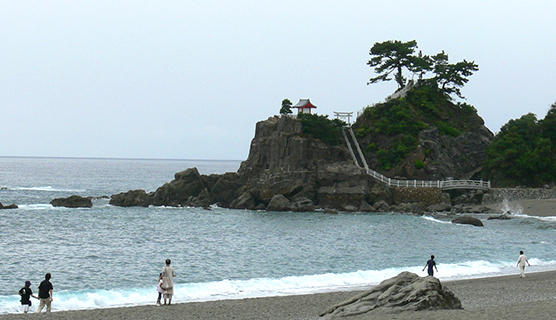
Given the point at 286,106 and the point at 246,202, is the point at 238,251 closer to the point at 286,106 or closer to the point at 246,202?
the point at 246,202

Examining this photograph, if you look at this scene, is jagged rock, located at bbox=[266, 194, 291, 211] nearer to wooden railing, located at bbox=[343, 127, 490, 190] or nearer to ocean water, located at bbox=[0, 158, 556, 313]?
ocean water, located at bbox=[0, 158, 556, 313]

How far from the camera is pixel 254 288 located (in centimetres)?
3083

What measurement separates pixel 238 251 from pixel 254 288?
12874 millimetres

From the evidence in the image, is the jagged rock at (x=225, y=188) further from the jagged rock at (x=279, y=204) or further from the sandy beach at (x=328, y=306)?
the sandy beach at (x=328, y=306)

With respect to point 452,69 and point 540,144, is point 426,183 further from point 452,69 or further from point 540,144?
point 452,69

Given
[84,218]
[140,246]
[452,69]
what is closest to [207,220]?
[84,218]

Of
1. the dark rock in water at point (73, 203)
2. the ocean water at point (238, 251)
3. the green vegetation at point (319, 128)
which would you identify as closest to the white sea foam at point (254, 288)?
the ocean water at point (238, 251)

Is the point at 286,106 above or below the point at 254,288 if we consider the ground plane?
above

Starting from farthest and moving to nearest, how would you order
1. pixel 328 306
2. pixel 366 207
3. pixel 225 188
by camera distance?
pixel 225 188, pixel 366 207, pixel 328 306

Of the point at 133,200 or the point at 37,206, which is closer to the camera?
the point at 37,206

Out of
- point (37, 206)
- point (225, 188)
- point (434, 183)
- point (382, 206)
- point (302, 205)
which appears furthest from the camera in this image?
point (225, 188)

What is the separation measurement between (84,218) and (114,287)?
36941 mm

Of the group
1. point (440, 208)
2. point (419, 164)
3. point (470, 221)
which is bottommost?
point (470, 221)

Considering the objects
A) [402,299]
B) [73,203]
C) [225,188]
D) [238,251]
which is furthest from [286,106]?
[402,299]
